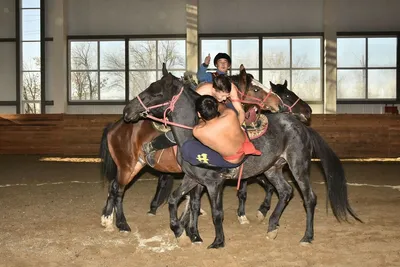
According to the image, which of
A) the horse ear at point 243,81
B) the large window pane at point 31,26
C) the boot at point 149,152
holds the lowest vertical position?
the boot at point 149,152

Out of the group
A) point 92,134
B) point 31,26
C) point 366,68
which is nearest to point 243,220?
point 92,134

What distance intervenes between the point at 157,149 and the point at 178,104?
3.73 ft

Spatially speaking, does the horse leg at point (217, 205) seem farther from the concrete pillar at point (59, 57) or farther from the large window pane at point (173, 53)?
the concrete pillar at point (59, 57)

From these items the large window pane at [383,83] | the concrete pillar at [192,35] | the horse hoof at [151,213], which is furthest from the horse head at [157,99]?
the large window pane at [383,83]

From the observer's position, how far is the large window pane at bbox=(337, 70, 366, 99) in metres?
20.0

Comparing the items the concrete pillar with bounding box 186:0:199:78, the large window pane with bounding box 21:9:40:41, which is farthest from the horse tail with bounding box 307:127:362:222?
the large window pane with bounding box 21:9:40:41

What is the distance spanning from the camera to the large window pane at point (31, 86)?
20750 millimetres

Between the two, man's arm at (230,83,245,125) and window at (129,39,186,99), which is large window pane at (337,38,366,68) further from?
man's arm at (230,83,245,125)

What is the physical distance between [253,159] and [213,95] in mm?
949

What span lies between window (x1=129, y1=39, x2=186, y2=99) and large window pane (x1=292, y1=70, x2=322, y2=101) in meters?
4.28

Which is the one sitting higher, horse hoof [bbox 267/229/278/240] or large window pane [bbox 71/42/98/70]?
large window pane [bbox 71/42/98/70]

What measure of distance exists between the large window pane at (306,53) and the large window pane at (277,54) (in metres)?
0.25

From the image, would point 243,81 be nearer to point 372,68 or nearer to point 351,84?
point 351,84

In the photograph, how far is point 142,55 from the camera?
802 inches
